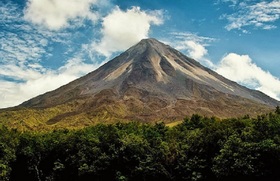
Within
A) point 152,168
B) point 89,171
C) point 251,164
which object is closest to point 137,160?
point 152,168

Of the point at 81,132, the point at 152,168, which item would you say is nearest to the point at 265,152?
the point at 152,168

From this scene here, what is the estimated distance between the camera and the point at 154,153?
60469 mm

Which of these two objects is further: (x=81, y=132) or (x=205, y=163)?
(x=81, y=132)

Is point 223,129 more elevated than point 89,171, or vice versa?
point 223,129

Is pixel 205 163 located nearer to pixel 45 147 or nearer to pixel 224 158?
pixel 224 158

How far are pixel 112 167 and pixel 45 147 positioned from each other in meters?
16.5

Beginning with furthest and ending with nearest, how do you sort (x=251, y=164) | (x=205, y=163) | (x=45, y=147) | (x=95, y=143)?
(x=45, y=147)
(x=95, y=143)
(x=205, y=163)
(x=251, y=164)

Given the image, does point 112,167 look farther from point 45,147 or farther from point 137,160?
point 45,147

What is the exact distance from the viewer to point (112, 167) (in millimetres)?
62656

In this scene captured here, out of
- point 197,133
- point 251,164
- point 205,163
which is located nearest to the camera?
point 251,164

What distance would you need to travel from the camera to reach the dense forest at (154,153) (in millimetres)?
49500

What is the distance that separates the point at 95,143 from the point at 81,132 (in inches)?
364

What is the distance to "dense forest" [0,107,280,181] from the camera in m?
49.5

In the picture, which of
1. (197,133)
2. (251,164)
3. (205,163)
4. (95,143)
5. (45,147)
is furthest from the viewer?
(45,147)
